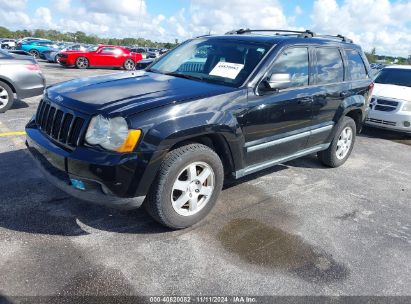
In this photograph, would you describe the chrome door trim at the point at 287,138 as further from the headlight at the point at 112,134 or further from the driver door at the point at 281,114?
the headlight at the point at 112,134

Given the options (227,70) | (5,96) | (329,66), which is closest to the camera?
(227,70)

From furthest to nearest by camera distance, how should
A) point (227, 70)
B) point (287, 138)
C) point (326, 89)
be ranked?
point (326, 89), point (287, 138), point (227, 70)

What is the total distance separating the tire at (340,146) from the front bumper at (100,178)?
11.0 ft

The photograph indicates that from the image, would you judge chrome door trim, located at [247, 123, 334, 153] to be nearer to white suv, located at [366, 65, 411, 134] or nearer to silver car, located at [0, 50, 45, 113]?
white suv, located at [366, 65, 411, 134]

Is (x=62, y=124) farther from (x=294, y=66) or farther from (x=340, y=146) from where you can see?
(x=340, y=146)

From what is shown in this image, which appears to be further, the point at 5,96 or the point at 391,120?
the point at 391,120

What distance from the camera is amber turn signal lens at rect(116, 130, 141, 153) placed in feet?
9.52

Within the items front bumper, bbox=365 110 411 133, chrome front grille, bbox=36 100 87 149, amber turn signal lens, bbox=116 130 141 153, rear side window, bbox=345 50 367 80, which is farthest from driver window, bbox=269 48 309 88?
front bumper, bbox=365 110 411 133

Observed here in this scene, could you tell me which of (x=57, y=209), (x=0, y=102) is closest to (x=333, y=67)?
(x=57, y=209)

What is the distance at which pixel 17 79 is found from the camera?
25.9ft

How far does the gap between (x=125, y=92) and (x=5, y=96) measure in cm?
565

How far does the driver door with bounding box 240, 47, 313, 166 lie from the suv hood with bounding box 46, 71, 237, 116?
1.35 feet

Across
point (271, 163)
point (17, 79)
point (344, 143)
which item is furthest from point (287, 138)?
point (17, 79)

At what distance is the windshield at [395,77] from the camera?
895 centimetres
